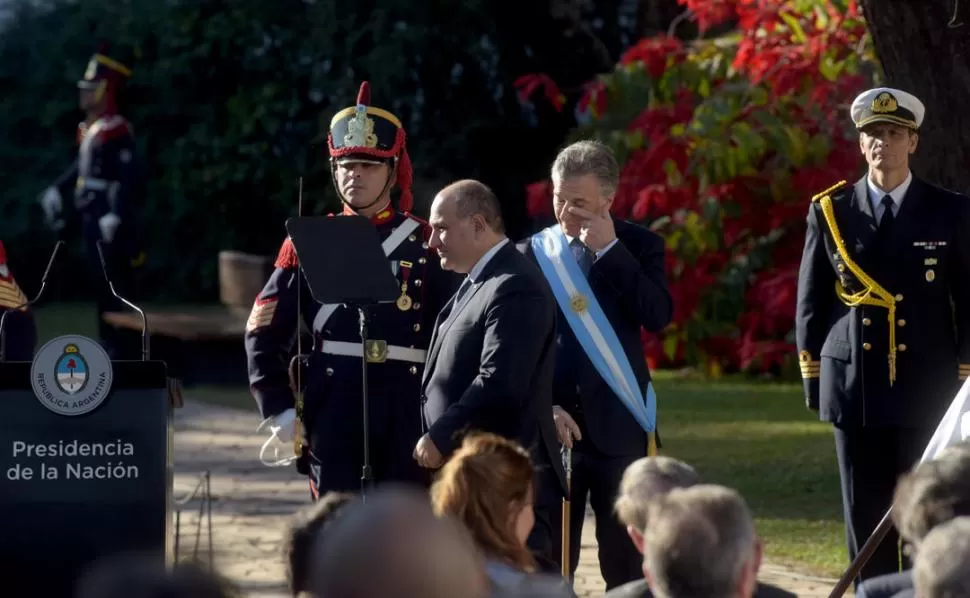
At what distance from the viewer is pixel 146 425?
222 inches

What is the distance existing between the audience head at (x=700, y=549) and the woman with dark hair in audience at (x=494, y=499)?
0.55m

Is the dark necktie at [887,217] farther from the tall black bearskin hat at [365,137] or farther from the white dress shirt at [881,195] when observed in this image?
the tall black bearskin hat at [365,137]

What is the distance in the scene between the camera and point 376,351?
240 inches

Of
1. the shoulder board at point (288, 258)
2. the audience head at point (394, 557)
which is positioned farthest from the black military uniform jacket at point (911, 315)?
the audience head at point (394, 557)

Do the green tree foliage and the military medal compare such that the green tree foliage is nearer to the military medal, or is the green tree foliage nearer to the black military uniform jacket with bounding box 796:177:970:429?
the black military uniform jacket with bounding box 796:177:970:429

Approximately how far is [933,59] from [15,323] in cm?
414

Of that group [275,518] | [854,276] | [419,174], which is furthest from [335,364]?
[419,174]

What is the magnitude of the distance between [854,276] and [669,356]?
8667 mm

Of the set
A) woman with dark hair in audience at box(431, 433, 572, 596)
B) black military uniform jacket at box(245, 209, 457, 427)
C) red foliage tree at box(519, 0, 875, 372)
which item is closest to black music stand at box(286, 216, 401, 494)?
black military uniform jacket at box(245, 209, 457, 427)

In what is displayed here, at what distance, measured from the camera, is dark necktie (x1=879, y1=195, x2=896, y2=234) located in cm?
641

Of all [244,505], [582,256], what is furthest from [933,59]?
[244,505]

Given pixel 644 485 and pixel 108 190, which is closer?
pixel 644 485

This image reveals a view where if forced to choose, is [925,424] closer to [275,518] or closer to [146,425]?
[146,425]

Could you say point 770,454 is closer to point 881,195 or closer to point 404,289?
point 881,195
